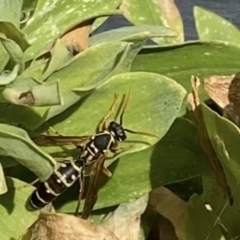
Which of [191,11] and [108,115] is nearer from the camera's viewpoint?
[108,115]

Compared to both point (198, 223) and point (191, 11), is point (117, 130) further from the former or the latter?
point (191, 11)

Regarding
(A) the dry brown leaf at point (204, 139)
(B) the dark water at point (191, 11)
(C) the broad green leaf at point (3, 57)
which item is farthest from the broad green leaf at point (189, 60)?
(B) the dark water at point (191, 11)

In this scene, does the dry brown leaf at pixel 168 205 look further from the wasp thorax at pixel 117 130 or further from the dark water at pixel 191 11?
the dark water at pixel 191 11

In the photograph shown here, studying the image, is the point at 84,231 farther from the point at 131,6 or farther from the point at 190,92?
the point at 131,6

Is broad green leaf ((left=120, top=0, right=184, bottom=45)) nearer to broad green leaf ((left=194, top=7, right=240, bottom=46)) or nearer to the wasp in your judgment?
broad green leaf ((left=194, top=7, right=240, bottom=46))

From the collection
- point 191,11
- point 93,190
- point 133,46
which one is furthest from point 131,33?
point 191,11

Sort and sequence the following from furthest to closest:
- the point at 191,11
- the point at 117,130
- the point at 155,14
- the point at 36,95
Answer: the point at 191,11, the point at 155,14, the point at 117,130, the point at 36,95

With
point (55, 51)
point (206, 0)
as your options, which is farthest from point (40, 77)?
point (206, 0)
